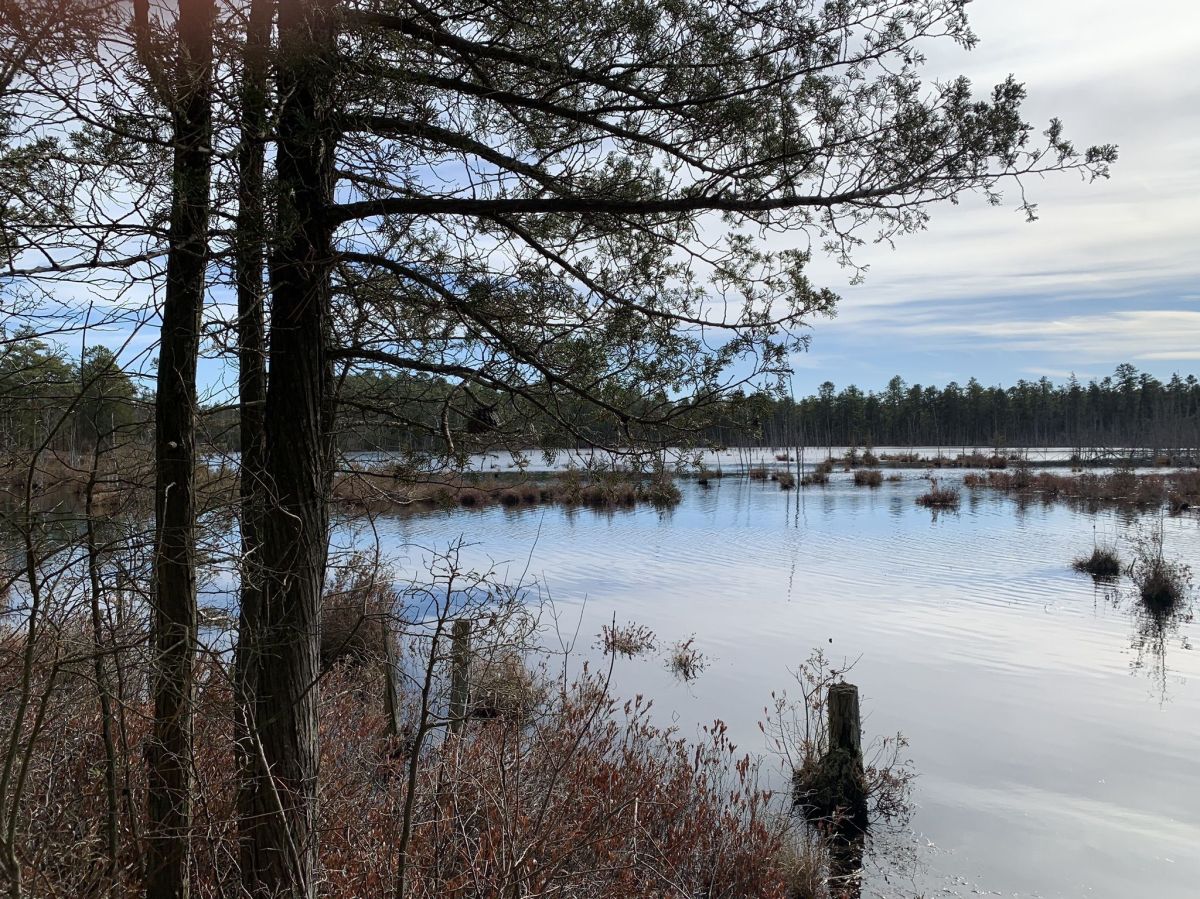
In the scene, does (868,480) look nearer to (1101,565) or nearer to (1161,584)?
(1101,565)

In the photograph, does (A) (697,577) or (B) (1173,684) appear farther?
(A) (697,577)

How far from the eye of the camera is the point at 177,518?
361 centimetres

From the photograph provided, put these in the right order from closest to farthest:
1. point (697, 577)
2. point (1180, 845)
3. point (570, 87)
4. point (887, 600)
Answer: point (570, 87)
point (1180, 845)
point (887, 600)
point (697, 577)

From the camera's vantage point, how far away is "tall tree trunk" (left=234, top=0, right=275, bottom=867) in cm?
336

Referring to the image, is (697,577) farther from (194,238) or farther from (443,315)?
(194,238)

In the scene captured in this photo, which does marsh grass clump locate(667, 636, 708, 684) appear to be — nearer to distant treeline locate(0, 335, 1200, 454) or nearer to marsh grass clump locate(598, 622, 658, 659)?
marsh grass clump locate(598, 622, 658, 659)

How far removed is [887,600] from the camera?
16.5 m

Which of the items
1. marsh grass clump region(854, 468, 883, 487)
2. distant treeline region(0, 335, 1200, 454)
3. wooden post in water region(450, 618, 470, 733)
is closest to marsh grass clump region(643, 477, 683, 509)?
Answer: distant treeline region(0, 335, 1200, 454)

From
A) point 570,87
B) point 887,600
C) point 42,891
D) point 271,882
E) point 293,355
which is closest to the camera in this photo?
point 42,891

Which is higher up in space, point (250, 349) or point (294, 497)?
point (250, 349)

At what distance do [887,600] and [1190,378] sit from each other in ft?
395

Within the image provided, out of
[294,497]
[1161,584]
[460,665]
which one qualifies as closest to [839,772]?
[460,665]

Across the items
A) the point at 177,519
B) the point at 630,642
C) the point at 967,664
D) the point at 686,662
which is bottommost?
the point at 967,664

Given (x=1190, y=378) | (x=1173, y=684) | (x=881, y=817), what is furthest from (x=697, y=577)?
(x=1190, y=378)
